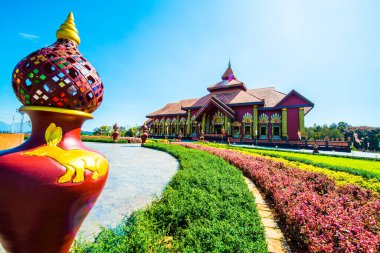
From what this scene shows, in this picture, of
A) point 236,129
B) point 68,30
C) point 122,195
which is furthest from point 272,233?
point 236,129

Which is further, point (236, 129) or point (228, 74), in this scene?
point (228, 74)

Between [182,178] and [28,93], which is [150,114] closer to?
[182,178]

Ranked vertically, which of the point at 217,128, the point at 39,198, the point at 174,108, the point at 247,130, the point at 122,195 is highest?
the point at 174,108

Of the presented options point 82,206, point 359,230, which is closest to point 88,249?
point 82,206

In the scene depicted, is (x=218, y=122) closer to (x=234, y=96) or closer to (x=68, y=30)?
(x=234, y=96)

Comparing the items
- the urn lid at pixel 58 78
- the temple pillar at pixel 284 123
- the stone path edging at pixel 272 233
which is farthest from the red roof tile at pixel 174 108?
the urn lid at pixel 58 78

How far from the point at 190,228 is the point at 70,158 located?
1.81 meters

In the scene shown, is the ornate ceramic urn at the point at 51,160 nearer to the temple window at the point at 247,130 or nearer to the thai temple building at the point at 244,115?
the thai temple building at the point at 244,115

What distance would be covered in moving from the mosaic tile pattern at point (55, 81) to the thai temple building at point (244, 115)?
21930mm

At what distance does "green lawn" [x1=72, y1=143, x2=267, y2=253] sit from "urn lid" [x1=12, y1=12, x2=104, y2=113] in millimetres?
1373

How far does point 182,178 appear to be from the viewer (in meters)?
4.36

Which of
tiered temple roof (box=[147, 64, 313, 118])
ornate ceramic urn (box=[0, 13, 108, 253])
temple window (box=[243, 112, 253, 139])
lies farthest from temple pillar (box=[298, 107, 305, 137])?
ornate ceramic urn (box=[0, 13, 108, 253])

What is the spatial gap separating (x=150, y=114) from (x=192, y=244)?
118ft

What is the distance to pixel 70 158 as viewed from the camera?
3.43 feet
